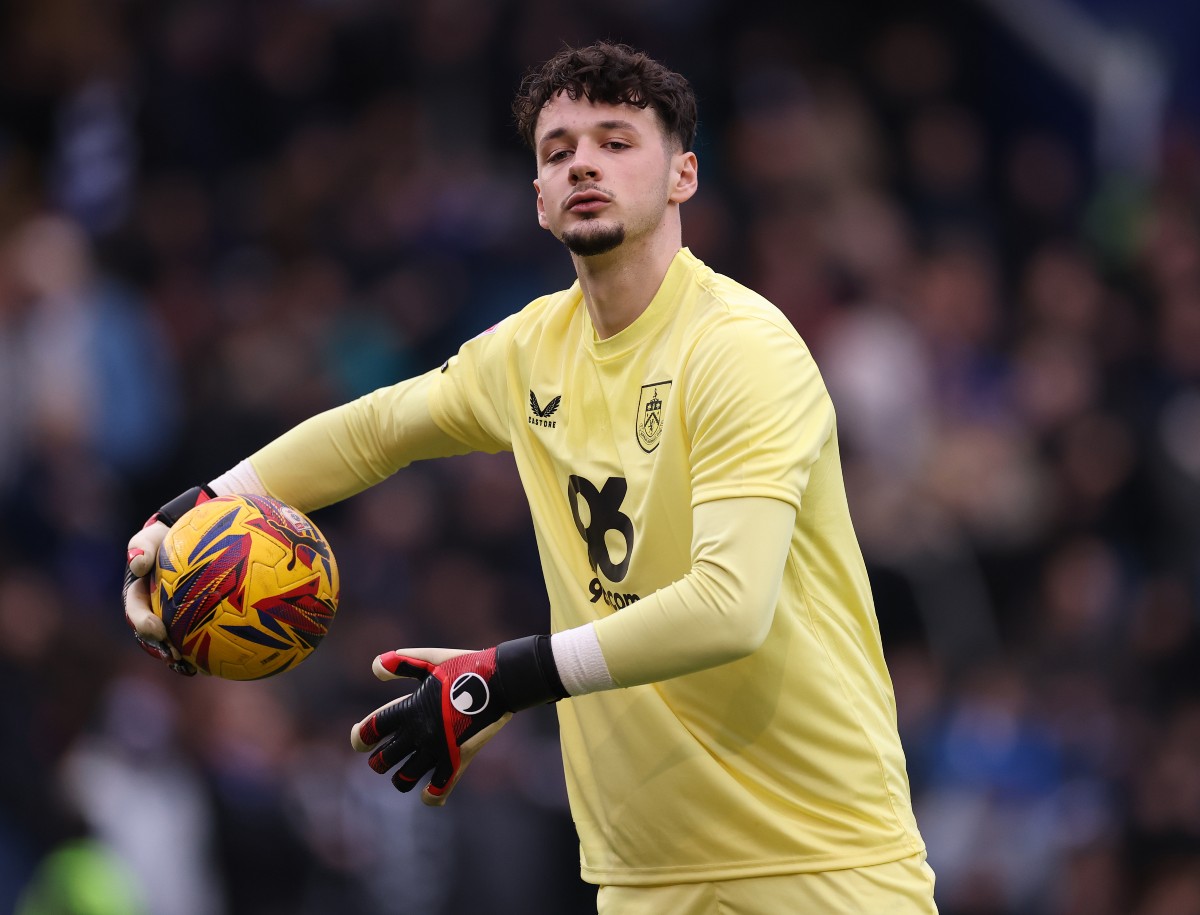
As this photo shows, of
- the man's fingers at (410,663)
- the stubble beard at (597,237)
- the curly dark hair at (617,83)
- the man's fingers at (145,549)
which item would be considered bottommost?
the man's fingers at (410,663)

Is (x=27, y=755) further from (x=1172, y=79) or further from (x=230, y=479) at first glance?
(x=1172, y=79)

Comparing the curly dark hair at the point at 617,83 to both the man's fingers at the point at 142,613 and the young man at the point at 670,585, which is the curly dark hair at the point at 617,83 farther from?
the man's fingers at the point at 142,613

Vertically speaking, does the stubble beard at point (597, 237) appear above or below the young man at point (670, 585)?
above

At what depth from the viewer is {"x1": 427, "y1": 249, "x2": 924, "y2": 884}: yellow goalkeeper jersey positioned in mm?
4645

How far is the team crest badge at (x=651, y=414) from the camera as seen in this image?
15.4ft

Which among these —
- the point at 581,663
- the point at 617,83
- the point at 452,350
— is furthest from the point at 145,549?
the point at 452,350

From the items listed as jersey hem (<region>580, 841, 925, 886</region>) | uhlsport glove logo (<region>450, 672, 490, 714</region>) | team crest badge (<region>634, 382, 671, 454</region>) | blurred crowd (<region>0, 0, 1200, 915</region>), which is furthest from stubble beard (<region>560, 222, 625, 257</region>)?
blurred crowd (<region>0, 0, 1200, 915</region>)

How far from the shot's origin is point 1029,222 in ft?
42.1

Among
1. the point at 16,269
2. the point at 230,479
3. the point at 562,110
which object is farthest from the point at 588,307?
the point at 16,269

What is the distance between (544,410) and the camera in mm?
5082

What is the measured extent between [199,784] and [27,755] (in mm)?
774

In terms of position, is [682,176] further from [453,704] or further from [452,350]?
[452,350]

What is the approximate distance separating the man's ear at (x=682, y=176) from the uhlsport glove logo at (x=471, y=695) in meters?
1.46

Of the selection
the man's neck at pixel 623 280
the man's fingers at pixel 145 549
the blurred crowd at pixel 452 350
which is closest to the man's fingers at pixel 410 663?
the man's fingers at pixel 145 549
